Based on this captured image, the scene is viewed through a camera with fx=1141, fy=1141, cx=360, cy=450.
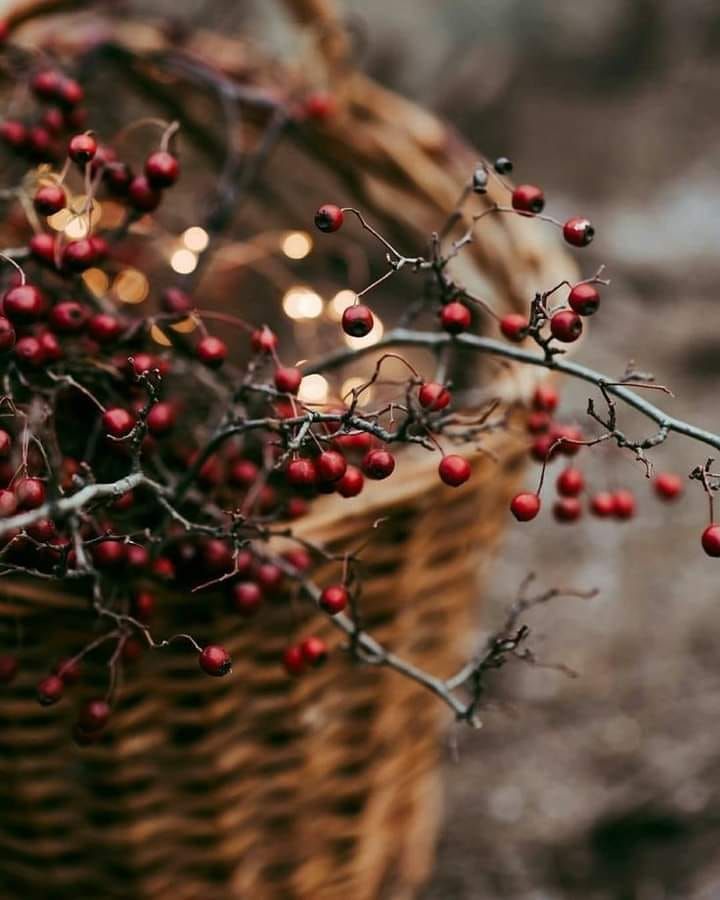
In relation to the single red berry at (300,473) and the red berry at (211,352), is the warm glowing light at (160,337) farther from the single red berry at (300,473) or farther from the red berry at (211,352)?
the single red berry at (300,473)

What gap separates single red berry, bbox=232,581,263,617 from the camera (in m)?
0.70

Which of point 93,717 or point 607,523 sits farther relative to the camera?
→ point 607,523

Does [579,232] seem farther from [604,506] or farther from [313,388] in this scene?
[313,388]

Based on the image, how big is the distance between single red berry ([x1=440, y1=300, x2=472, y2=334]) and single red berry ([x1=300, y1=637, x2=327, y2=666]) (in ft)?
0.75

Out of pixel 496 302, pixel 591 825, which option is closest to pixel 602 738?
pixel 591 825

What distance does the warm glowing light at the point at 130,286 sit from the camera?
1.06 meters

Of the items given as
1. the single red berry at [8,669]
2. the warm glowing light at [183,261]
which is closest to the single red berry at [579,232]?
the single red berry at [8,669]

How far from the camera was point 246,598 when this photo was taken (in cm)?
70

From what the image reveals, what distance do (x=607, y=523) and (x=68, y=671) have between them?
102 centimetres

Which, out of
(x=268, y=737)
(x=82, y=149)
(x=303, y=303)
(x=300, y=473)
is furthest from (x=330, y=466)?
(x=303, y=303)

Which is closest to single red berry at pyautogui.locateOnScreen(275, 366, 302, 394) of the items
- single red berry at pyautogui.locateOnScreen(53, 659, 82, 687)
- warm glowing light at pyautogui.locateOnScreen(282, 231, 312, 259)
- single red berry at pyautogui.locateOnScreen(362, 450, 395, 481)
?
single red berry at pyautogui.locateOnScreen(362, 450, 395, 481)

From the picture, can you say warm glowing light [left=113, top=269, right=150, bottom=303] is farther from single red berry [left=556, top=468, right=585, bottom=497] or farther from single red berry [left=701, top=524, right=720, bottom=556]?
single red berry [left=701, top=524, right=720, bottom=556]

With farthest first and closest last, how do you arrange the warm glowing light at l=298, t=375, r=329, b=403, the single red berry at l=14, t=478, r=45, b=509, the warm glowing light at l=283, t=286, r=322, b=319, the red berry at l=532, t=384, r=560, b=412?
the warm glowing light at l=283, t=286, r=322, b=319, the warm glowing light at l=298, t=375, r=329, b=403, the red berry at l=532, t=384, r=560, b=412, the single red berry at l=14, t=478, r=45, b=509

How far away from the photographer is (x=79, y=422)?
0.78 metres
